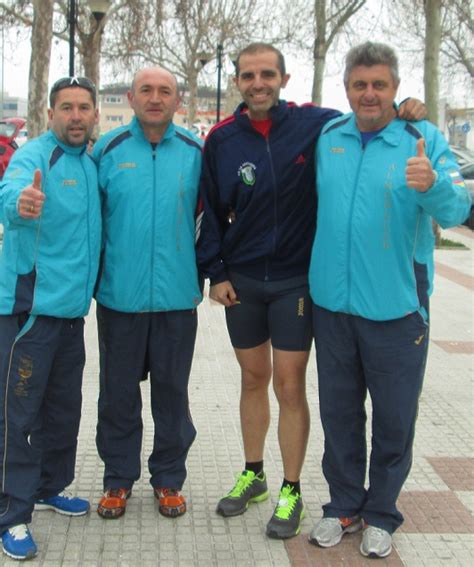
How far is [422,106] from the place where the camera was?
3.31 m

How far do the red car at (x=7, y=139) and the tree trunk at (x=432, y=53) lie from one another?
31.0 feet

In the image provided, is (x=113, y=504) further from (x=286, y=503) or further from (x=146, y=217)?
(x=146, y=217)

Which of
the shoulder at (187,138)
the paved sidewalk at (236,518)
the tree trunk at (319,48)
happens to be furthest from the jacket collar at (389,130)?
the tree trunk at (319,48)

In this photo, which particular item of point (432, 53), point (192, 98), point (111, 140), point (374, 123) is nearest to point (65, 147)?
point (111, 140)

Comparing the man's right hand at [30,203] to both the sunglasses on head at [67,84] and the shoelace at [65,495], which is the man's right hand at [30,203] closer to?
the sunglasses on head at [67,84]

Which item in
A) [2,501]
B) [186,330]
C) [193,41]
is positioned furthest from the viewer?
[193,41]

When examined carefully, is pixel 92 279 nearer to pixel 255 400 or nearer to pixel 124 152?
pixel 124 152

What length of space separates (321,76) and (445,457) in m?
19.8

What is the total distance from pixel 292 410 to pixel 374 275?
0.80 m

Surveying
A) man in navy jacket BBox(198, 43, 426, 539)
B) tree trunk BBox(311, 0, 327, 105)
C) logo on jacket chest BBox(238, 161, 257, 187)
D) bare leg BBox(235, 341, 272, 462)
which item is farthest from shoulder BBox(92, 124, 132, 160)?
tree trunk BBox(311, 0, 327, 105)

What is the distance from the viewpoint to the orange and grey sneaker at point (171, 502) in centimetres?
368

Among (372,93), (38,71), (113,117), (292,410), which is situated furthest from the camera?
(113,117)

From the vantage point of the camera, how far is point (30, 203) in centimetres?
300

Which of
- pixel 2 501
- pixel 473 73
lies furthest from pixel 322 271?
pixel 473 73
